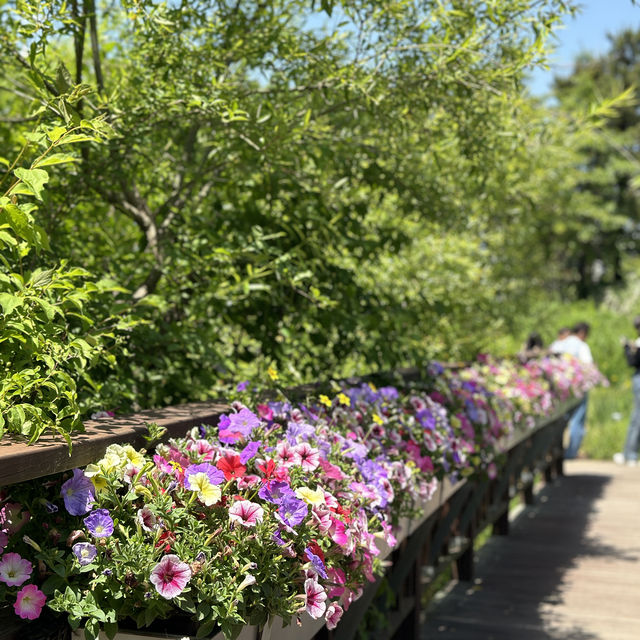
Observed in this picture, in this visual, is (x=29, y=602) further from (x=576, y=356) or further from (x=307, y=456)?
(x=576, y=356)

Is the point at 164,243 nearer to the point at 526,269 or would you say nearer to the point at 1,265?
the point at 1,265

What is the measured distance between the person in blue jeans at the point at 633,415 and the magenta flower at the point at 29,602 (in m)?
9.08

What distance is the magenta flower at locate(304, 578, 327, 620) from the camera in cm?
177

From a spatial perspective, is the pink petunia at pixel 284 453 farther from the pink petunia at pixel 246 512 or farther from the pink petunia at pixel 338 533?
the pink petunia at pixel 246 512

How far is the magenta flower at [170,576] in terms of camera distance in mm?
1541

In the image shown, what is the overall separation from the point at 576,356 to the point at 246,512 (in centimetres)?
858

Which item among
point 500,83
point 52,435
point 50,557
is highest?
point 500,83

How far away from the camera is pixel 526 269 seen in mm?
10984

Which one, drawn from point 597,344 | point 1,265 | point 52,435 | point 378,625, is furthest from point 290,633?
point 597,344

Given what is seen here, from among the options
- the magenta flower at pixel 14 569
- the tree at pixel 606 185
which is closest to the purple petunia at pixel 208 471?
the magenta flower at pixel 14 569

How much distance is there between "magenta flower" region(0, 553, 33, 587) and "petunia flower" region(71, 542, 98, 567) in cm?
9

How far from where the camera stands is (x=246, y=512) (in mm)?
1719

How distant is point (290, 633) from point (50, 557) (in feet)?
1.95

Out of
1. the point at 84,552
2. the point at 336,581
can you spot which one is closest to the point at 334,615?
the point at 336,581
